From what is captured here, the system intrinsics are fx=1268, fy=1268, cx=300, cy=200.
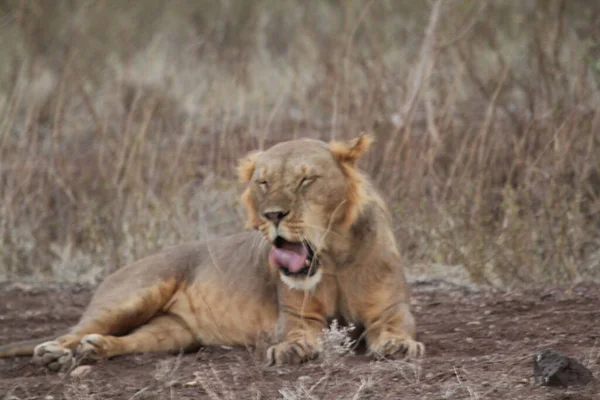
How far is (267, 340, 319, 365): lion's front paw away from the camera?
4.63 metres

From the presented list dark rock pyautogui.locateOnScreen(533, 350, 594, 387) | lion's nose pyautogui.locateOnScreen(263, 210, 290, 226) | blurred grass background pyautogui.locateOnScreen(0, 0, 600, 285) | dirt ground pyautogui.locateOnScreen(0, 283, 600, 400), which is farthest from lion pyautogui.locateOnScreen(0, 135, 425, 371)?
blurred grass background pyautogui.locateOnScreen(0, 0, 600, 285)

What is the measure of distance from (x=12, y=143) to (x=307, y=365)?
5769 millimetres

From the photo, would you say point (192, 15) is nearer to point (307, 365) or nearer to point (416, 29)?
point (416, 29)

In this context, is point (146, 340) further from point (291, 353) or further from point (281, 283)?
point (291, 353)

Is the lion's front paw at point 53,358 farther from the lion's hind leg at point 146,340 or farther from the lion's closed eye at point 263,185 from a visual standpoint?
the lion's closed eye at point 263,185

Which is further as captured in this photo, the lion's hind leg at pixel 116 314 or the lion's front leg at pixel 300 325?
the lion's hind leg at pixel 116 314

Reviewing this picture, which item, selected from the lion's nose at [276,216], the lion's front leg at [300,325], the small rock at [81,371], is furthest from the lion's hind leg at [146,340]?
the lion's nose at [276,216]

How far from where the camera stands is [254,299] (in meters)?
5.32

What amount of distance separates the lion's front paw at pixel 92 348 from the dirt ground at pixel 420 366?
57mm

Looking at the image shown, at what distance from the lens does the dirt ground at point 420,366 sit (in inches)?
156

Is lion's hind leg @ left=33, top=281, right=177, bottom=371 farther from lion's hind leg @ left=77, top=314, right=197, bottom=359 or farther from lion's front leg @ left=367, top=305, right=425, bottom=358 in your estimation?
lion's front leg @ left=367, top=305, right=425, bottom=358

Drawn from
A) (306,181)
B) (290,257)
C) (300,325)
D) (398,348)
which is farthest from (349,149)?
(398,348)

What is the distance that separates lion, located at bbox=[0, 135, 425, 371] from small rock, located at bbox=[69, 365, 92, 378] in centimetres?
11

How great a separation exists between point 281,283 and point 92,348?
2.67ft
